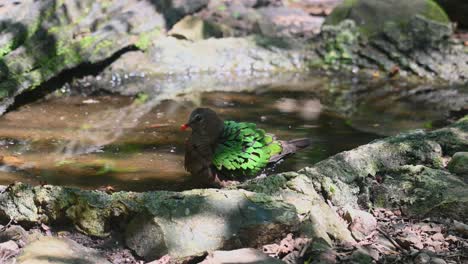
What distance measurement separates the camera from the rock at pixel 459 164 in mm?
4500

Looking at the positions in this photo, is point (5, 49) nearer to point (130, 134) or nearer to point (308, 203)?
point (130, 134)

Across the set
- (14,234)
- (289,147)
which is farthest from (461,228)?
(14,234)

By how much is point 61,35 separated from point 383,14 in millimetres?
5807

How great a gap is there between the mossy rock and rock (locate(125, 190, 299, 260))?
8.59 m

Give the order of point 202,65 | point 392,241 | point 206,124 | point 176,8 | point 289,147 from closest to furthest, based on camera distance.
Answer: point 392,241
point 206,124
point 289,147
point 202,65
point 176,8

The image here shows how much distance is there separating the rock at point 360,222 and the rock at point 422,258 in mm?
363

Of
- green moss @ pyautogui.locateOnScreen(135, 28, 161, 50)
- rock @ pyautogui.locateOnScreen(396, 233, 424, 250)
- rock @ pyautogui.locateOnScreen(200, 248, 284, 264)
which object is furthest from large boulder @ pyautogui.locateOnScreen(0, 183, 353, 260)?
green moss @ pyautogui.locateOnScreen(135, 28, 161, 50)

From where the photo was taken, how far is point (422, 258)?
3527 mm

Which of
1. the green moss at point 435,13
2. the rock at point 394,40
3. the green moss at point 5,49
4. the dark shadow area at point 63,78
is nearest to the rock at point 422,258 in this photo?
the dark shadow area at point 63,78

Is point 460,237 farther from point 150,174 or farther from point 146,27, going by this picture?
point 146,27

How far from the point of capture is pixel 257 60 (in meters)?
11.1

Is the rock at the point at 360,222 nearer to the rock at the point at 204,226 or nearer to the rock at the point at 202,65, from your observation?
→ the rock at the point at 204,226

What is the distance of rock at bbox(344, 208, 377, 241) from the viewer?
151 inches

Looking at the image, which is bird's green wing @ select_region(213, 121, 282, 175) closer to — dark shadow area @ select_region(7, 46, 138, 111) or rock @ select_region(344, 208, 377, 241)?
rock @ select_region(344, 208, 377, 241)
